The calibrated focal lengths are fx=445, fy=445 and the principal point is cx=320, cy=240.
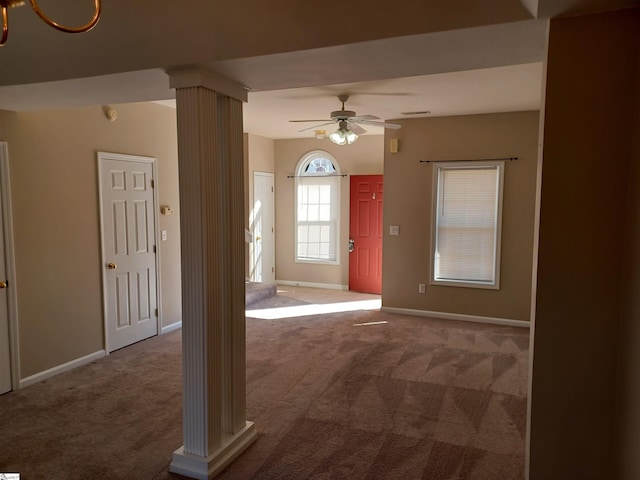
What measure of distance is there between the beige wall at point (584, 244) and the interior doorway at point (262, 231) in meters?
5.79

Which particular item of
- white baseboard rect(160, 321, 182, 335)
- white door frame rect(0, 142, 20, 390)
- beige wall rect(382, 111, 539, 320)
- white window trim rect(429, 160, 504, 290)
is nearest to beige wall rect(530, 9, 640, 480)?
beige wall rect(382, 111, 539, 320)

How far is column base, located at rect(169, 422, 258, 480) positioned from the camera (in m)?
2.57

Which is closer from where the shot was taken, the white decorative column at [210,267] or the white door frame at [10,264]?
the white decorative column at [210,267]

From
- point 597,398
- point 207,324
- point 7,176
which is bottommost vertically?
point 597,398

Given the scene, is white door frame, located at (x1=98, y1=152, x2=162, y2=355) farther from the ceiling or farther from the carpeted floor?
the ceiling

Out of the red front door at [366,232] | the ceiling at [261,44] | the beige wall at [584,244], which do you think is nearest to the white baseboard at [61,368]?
the ceiling at [261,44]

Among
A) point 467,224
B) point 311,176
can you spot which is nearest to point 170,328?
point 311,176

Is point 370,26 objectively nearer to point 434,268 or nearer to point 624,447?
point 624,447

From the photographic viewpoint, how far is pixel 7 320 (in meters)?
3.71

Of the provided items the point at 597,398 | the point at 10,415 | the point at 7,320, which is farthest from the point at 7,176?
the point at 597,398

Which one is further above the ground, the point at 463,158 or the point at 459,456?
the point at 463,158

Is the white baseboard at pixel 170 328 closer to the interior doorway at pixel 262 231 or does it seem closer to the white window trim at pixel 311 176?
the interior doorway at pixel 262 231

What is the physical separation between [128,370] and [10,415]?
38.6 inches

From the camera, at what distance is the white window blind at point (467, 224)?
5.57 metres
